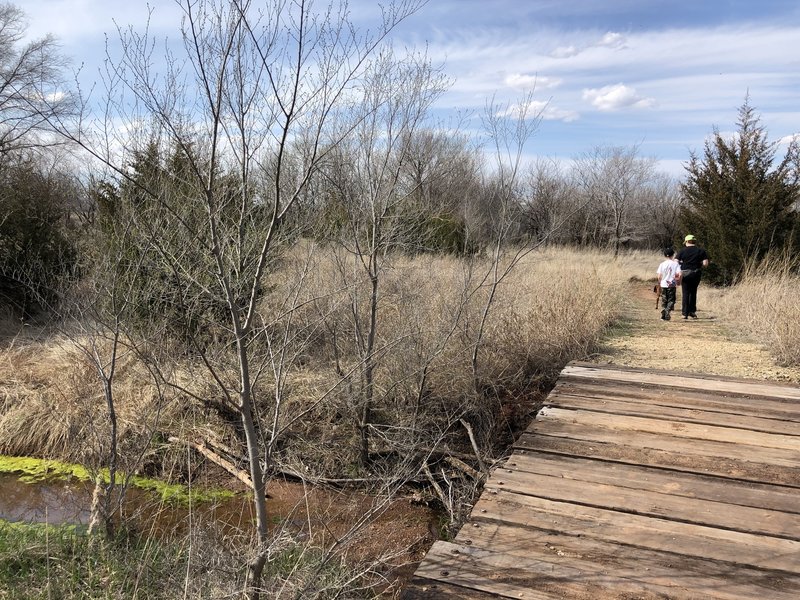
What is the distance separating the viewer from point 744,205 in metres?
15.6

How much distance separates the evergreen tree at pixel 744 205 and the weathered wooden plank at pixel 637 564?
1450cm

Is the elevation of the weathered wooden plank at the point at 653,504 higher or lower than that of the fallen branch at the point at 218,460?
higher

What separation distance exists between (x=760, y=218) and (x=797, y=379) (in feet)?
34.4

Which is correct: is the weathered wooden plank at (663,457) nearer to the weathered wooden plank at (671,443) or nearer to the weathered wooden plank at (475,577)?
the weathered wooden plank at (671,443)

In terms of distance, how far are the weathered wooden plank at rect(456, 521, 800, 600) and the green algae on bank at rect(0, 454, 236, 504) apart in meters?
3.93

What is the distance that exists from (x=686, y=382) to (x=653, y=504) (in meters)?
2.18

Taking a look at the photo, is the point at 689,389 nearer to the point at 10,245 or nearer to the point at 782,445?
the point at 782,445

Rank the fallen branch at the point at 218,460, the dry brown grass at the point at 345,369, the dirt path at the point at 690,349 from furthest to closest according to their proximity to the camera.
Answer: the dirt path at the point at 690,349
the dry brown grass at the point at 345,369
the fallen branch at the point at 218,460

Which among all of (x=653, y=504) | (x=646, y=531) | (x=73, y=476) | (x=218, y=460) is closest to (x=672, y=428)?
(x=653, y=504)

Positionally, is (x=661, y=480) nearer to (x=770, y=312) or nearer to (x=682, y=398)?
(x=682, y=398)

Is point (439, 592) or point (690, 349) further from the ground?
point (439, 592)

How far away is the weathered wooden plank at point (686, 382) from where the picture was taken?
4.25 meters

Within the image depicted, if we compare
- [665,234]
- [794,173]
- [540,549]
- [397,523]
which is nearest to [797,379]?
[397,523]

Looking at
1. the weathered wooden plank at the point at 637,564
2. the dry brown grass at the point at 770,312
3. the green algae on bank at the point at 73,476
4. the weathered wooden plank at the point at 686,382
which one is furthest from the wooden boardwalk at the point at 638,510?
the green algae on bank at the point at 73,476
